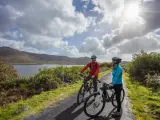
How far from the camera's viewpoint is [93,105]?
25.8ft

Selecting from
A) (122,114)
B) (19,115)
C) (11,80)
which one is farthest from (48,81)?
(122,114)

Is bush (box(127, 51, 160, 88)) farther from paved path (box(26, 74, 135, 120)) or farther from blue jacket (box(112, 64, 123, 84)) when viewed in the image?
blue jacket (box(112, 64, 123, 84))

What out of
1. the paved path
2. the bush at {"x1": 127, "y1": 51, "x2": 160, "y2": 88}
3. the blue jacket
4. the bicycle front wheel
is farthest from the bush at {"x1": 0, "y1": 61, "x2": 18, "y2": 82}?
the bush at {"x1": 127, "y1": 51, "x2": 160, "y2": 88}

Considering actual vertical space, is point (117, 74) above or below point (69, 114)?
above

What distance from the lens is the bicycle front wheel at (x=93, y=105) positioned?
7496 millimetres

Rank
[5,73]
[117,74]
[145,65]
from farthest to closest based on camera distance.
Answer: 1. [145,65]
2. [5,73]
3. [117,74]

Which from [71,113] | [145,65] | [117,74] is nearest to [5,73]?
[71,113]

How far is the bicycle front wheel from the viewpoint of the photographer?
7.50 meters

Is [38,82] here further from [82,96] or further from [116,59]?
[116,59]

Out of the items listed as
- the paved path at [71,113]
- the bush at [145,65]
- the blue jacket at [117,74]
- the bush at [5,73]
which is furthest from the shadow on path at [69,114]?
the bush at [145,65]

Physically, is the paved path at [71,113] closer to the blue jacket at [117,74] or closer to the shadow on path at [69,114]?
the shadow on path at [69,114]

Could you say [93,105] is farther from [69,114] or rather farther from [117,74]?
[117,74]

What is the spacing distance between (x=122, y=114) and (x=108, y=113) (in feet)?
2.18

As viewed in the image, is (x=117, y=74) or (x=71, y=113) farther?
(x=71, y=113)
